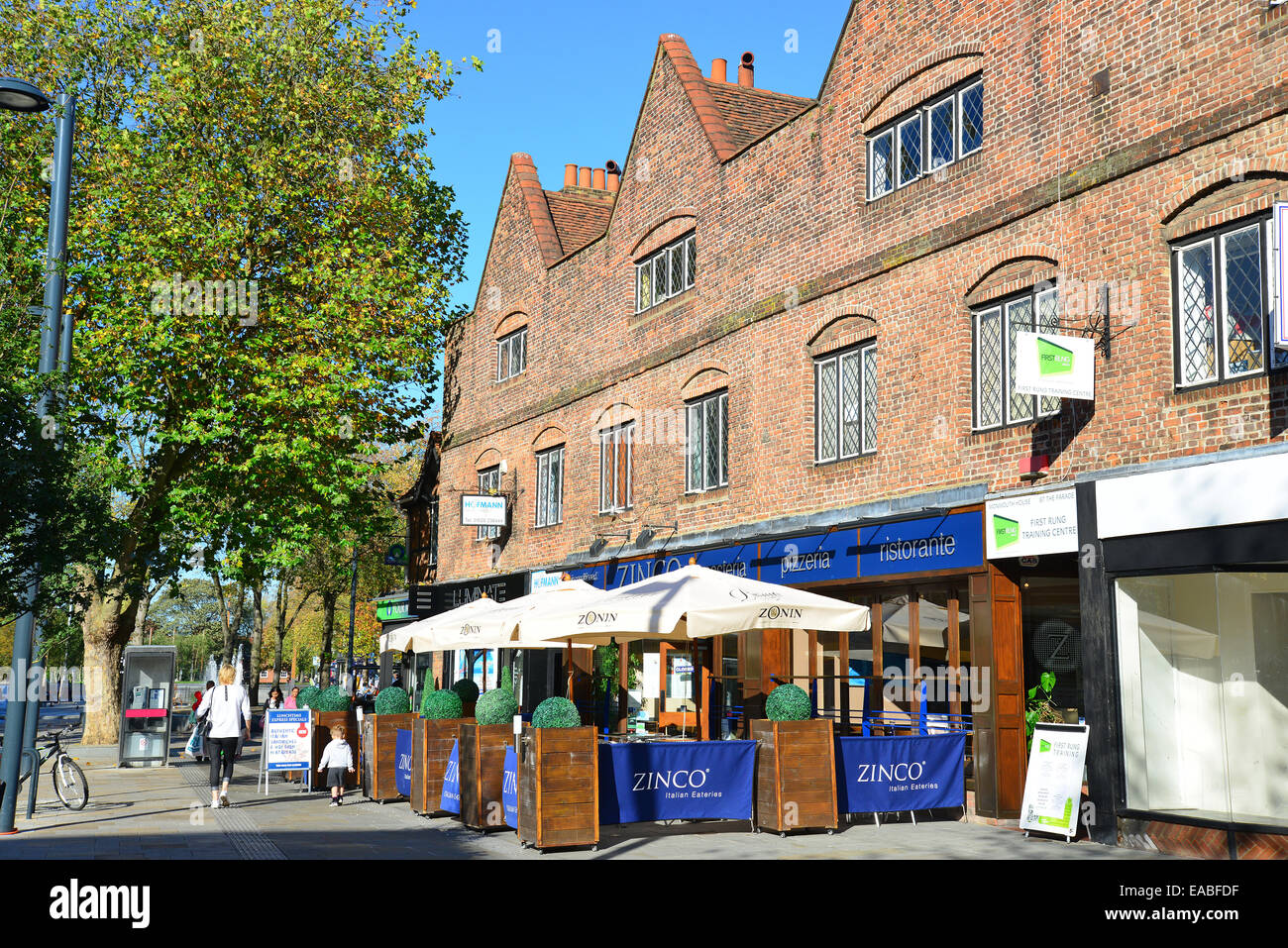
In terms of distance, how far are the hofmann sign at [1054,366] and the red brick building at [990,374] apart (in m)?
0.25

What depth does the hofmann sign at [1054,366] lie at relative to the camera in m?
12.0

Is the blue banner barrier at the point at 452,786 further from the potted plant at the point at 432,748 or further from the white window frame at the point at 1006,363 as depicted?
the white window frame at the point at 1006,363

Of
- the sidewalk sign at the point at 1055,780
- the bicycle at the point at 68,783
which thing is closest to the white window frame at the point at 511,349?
the bicycle at the point at 68,783

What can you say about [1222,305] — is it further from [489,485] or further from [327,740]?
[489,485]

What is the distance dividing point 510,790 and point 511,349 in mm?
16324

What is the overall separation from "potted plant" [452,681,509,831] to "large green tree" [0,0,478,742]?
11768 millimetres

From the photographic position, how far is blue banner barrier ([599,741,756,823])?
11930mm

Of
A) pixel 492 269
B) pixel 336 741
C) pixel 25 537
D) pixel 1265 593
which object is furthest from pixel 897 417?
pixel 492 269

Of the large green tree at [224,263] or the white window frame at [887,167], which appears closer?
the white window frame at [887,167]

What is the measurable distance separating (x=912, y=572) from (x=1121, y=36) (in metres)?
6.33

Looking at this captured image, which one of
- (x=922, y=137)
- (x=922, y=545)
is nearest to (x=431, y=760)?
(x=922, y=545)

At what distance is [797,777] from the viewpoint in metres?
12.3

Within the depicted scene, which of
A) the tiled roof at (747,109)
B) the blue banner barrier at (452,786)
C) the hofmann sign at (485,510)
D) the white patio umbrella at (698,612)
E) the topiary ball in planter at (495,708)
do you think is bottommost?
the blue banner barrier at (452,786)

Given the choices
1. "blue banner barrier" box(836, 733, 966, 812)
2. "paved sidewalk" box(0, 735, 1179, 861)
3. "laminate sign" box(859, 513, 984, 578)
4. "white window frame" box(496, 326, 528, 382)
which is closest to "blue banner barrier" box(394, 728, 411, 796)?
"paved sidewalk" box(0, 735, 1179, 861)
